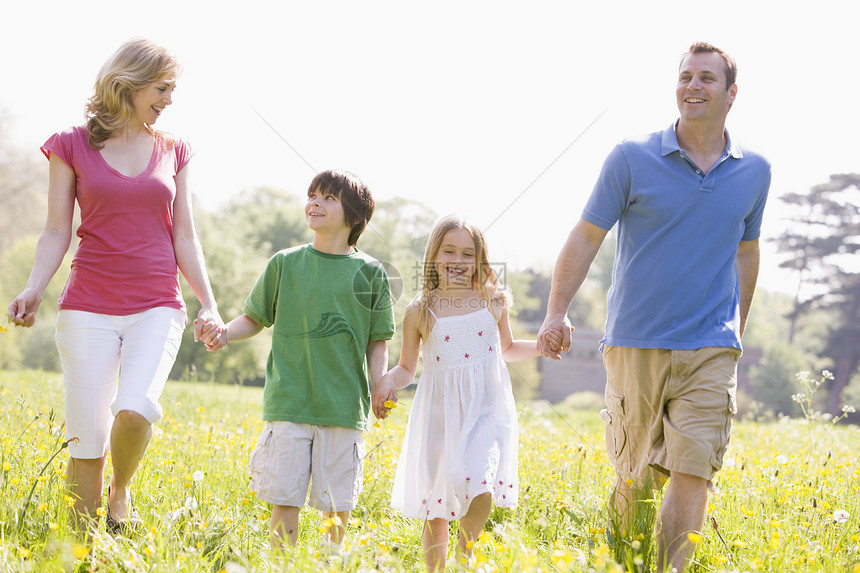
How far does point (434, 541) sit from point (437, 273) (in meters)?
1.26

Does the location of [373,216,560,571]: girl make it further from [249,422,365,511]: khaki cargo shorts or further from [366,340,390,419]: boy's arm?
[249,422,365,511]: khaki cargo shorts

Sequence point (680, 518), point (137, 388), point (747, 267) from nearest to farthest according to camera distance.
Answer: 1. point (680, 518)
2. point (137, 388)
3. point (747, 267)

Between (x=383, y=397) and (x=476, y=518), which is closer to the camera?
(x=476, y=518)

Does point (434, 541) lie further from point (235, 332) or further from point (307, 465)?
point (235, 332)

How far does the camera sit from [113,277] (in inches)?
130

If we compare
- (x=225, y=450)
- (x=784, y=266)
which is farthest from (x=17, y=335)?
(x=784, y=266)

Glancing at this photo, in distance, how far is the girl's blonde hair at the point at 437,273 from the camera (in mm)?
3768

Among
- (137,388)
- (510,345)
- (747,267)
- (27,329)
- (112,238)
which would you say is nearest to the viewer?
(137,388)

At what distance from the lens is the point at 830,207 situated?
3534cm

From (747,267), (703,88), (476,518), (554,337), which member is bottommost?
(476,518)

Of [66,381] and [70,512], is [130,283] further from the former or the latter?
[70,512]

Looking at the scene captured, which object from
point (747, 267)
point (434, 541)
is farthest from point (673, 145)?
point (434, 541)

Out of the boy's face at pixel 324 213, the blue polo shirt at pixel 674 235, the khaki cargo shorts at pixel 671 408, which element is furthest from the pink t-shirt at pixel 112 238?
the khaki cargo shorts at pixel 671 408

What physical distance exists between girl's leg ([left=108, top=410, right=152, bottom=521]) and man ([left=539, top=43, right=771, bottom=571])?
1762mm
